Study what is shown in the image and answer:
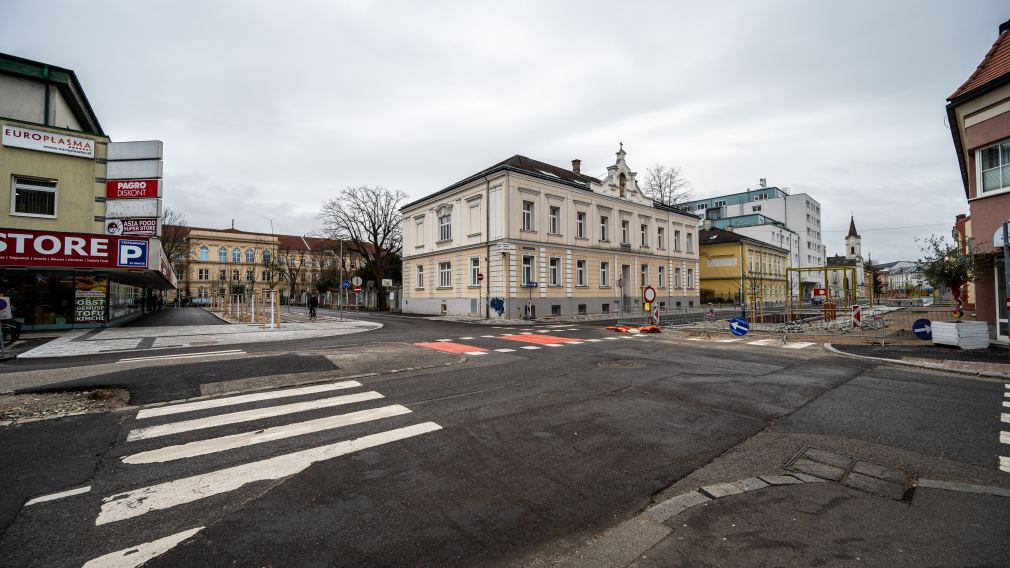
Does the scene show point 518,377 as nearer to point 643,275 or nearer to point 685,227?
point 643,275

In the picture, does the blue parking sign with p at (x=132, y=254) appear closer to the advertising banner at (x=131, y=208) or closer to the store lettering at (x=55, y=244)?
the store lettering at (x=55, y=244)

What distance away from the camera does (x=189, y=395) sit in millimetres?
6488

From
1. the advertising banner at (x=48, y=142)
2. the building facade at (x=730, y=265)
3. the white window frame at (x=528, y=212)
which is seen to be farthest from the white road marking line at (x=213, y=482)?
the building facade at (x=730, y=265)

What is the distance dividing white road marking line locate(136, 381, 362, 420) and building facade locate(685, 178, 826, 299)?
72.7m

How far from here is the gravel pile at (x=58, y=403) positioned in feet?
18.1

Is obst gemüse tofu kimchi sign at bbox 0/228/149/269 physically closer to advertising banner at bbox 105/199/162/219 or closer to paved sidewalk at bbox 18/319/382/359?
advertising banner at bbox 105/199/162/219

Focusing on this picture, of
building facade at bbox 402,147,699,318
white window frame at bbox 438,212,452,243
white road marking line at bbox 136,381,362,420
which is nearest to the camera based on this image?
white road marking line at bbox 136,381,362,420

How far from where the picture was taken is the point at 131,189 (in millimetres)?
18641

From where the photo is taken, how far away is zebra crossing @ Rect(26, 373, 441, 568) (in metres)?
3.19

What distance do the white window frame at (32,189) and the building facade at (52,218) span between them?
0.11 feet

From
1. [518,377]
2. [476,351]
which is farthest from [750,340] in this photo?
[518,377]

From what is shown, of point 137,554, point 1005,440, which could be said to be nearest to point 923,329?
point 1005,440

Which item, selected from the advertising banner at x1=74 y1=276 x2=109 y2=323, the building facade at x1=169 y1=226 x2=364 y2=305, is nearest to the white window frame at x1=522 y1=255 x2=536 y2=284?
the advertising banner at x1=74 y1=276 x2=109 y2=323

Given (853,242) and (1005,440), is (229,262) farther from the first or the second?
(853,242)
